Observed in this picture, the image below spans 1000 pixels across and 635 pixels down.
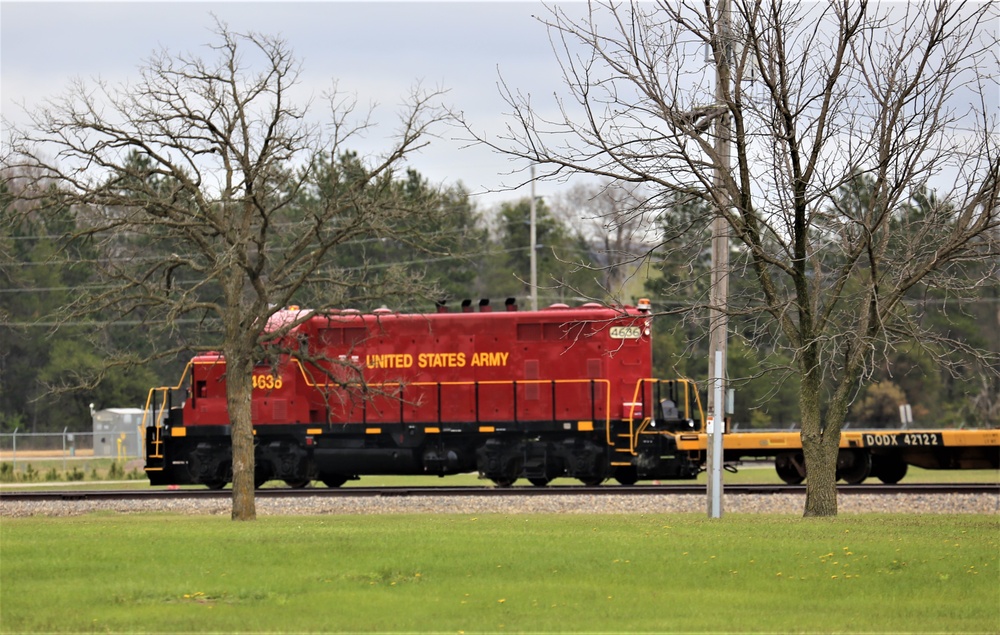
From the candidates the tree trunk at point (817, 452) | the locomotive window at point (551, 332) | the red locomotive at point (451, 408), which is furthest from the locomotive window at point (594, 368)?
the tree trunk at point (817, 452)

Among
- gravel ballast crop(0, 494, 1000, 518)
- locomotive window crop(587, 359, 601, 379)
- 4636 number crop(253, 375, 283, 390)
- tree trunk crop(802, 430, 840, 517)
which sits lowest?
gravel ballast crop(0, 494, 1000, 518)

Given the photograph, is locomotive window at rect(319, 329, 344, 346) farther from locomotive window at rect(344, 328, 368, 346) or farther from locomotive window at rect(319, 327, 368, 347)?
locomotive window at rect(344, 328, 368, 346)

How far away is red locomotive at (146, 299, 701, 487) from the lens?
27.7 meters

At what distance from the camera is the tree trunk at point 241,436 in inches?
794

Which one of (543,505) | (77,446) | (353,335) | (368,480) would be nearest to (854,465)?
(543,505)

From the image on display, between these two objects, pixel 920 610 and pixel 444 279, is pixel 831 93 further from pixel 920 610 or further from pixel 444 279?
pixel 444 279

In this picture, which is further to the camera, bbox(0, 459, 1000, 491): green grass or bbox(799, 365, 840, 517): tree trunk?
bbox(0, 459, 1000, 491): green grass

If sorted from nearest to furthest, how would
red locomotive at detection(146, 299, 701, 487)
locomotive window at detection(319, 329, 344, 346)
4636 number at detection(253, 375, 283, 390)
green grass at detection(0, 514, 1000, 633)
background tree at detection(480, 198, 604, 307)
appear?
green grass at detection(0, 514, 1000, 633) < red locomotive at detection(146, 299, 701, 487) < locomotive window at detection(319, 329, 344, 346) < 4636 number at detection(253, 375, 283, 390) < background tree at detection(480, 198, 604, 307)

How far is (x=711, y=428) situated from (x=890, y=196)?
5141mm

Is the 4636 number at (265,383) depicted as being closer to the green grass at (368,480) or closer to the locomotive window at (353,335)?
the locomotive window at (353,335)

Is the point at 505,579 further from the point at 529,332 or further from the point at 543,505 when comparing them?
the point at 529,332

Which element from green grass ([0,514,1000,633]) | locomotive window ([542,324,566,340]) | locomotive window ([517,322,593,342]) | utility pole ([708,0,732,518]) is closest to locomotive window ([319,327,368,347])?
locomotive window ([517,322,593,342])

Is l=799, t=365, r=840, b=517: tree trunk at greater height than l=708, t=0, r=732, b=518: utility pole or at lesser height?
lesser

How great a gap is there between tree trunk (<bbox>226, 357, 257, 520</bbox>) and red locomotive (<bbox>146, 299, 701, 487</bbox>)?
6.76 m
